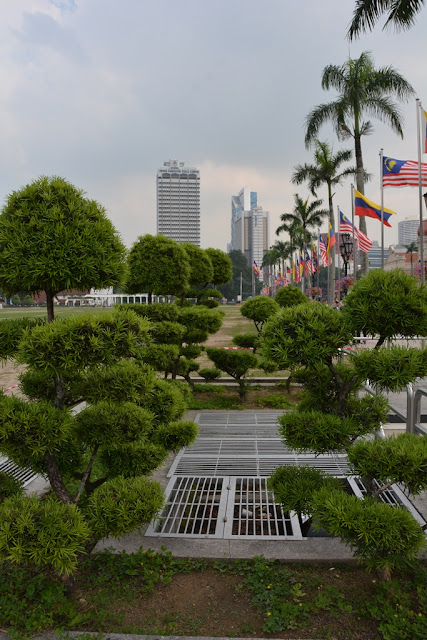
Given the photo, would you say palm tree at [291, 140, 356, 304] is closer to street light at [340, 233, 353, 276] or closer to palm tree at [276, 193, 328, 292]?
street light at [340, 233, 353, 276]

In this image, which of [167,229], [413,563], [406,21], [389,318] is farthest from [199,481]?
[167,229]

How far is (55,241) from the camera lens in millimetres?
3332

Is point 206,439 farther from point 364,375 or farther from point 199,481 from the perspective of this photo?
point 364,375

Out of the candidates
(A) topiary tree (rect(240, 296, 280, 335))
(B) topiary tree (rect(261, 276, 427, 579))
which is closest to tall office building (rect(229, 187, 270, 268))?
(A) topiary tree (rect(240, 296, 280, 335))

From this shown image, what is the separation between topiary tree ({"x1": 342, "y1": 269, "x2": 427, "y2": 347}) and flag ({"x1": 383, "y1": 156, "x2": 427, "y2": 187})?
12.2 meters

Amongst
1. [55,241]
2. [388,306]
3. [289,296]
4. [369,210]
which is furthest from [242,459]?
[369,210]

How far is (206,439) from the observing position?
24.5 feet

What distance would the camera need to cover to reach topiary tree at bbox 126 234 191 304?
9.48 meters

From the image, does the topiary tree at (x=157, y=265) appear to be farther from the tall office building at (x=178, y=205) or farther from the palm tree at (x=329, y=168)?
the tall office building at (x=178, y=205)

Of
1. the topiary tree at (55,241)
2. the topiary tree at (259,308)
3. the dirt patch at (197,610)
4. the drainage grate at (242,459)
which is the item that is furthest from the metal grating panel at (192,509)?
the topiary tree at (259,308)

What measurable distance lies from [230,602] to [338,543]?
4.26ft

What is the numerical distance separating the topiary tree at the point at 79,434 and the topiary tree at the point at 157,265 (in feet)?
18.2

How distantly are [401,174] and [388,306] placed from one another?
12.7m

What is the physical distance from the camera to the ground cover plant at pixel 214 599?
321cm
